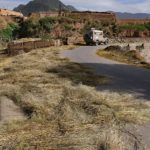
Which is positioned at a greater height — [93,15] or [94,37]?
[93,15]

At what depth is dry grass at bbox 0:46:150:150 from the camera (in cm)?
304

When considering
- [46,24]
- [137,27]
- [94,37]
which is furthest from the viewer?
[137,27]

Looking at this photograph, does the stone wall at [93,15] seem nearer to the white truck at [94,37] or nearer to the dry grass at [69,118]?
the white truck at [94,37]

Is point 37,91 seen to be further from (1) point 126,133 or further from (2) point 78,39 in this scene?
(2) point 78,39

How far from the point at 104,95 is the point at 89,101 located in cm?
74

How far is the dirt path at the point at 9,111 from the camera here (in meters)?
4.10

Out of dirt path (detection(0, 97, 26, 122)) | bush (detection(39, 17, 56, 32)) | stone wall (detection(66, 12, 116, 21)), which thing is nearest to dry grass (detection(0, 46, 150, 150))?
dirt path (detection(0, 97, 26, 122))

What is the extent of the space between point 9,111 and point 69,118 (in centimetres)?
152

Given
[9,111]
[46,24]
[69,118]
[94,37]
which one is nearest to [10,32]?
[46,24]

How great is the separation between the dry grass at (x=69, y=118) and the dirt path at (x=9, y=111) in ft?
0.49

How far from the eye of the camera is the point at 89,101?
15.7ft

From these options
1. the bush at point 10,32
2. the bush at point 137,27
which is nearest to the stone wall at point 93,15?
the bush at point 137,27

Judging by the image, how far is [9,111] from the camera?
4.46 meters

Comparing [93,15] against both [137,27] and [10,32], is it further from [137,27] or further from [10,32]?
[10,32]
